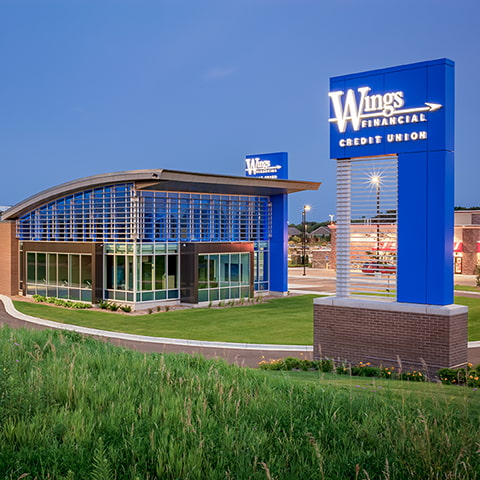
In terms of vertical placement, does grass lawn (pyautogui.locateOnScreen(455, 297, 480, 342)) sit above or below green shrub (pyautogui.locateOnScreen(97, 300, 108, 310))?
below

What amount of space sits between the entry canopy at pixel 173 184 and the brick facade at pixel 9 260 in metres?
0.93

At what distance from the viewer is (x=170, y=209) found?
33219mm

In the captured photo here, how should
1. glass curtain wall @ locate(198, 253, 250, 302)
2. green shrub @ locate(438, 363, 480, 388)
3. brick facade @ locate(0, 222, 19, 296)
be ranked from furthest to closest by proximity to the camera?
brick facade @ locate(0, 222, 19, 296)
glass curtain wall @ locate(198, 253, 250, 302)
green shrub @ locate(438, 363, 480, 388)

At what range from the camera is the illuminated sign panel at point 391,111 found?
14992 mm

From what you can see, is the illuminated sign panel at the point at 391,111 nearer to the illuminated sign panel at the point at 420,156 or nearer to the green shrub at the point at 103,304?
the illuminated sign panel at the point at 420,156

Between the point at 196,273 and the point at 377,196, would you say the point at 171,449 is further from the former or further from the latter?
the point at 196,273

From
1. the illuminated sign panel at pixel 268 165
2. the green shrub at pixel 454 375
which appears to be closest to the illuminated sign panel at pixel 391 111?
the green shrub at pixel 454 375

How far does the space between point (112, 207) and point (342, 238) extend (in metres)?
18.9

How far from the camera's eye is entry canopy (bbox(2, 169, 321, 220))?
30.3m

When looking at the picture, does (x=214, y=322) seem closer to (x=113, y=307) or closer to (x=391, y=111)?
(x=113, y=307)

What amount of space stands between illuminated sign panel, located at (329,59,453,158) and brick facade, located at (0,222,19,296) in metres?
28.7

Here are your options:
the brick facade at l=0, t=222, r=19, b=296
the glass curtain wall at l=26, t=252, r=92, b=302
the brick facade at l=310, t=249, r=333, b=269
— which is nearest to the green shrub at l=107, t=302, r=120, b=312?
the glass curtain wall at l=26, t=252, r=92, b=302

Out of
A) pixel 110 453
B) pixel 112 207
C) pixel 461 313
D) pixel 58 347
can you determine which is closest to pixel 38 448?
pixel 110 453

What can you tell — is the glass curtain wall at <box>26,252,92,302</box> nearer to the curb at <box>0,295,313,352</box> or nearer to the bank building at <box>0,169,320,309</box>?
the bank building at <box>0,169,320,309</box>
